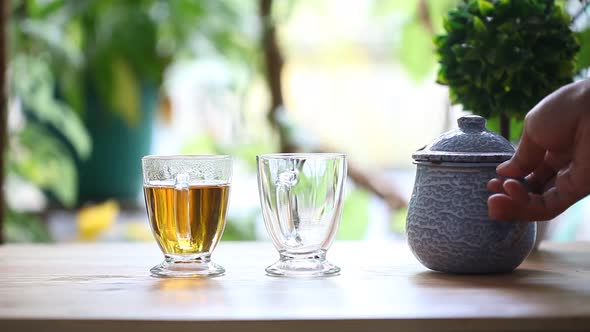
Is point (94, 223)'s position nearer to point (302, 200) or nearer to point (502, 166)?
point (302, 200)

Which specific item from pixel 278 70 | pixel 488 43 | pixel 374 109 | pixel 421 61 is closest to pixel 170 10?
pixel 278 70

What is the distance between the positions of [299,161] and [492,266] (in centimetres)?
22

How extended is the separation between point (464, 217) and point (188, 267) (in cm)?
29

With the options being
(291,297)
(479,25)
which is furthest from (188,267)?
(479,25)

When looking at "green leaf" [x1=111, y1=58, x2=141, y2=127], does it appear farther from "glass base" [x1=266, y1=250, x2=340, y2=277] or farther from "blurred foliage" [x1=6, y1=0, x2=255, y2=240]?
"glass base" [x1=266, y1=250, x2=340, y2=277]

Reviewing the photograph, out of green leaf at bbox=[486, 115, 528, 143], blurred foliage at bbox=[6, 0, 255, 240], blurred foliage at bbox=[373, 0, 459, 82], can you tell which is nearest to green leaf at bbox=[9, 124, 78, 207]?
blurred foliage at bbox=[6, 0, 255, 240]

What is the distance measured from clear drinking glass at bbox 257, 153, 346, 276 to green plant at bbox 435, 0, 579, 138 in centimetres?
27

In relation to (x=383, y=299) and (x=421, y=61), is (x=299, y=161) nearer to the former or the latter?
(x=383, y=299)

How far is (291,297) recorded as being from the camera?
2.41 feet

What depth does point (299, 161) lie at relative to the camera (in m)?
0.83

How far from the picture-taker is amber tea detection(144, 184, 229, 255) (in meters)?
0.84

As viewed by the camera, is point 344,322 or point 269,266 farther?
point 269,266

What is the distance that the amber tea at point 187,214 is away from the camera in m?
0.84

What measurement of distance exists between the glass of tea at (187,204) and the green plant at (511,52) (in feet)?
1.14
